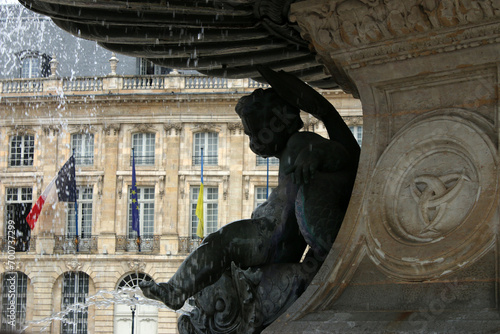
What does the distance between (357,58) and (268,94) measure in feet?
1.60

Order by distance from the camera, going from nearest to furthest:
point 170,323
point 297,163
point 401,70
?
point 401,70, point 297,163, point 170,323

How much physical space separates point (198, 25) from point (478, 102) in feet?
3.75

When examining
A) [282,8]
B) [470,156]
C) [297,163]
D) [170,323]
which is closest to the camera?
[470,156]

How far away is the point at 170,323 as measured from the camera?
31.2 meters

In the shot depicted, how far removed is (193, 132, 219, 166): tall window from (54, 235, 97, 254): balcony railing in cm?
439

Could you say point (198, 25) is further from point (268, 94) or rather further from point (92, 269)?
point (92, 269)

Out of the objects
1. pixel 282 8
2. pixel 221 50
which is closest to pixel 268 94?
pixel 282 8

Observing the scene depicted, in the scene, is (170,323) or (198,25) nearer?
(198,25)

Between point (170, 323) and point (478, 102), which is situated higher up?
point (478, 102)

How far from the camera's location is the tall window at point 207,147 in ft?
106

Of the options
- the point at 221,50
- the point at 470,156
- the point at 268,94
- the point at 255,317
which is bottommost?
the point at 255,317

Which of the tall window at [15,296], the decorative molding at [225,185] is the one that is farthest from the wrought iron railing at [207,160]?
the tall window at [15,296]

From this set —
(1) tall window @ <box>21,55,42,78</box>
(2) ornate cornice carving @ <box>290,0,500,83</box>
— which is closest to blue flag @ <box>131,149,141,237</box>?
(1) tall window @ <box>21,55,42,78</box>

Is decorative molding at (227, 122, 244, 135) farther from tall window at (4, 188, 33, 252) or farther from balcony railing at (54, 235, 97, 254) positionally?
tall window at (4, 188, 33, 252)
